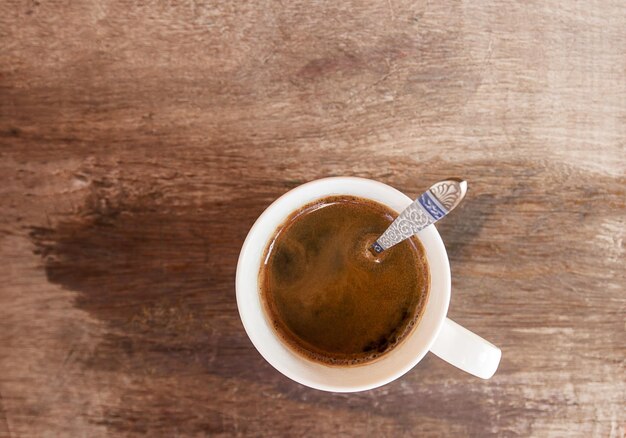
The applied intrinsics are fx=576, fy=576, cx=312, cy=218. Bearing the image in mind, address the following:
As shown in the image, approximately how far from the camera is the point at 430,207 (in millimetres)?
682

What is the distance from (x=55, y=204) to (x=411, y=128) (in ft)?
2.09

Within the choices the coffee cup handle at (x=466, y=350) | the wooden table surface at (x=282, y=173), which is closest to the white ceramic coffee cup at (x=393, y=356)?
the coffee cup handle at (x=466, y=350)

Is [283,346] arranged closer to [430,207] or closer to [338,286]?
[338,286]

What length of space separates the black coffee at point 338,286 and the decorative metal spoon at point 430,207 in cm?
13

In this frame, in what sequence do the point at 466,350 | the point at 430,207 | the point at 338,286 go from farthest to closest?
the point at 338,286 → the point at 466,350 → the point at 430,207

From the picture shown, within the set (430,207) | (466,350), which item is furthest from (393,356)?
(430,207)

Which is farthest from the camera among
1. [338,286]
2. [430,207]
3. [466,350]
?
[338,286]

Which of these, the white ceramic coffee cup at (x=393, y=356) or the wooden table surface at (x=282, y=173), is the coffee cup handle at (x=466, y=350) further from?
the wooden table surface at (x=282, y=173)

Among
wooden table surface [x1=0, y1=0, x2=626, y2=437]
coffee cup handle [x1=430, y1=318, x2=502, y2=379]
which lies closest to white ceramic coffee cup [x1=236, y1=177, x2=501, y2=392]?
coffee cup handle [x1=430, y1=318, x2=502, y2=379]

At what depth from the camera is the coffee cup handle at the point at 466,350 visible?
0.83m

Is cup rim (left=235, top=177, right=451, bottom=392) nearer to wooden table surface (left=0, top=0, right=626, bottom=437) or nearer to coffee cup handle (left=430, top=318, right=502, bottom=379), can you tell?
coffee cup handle (left=430, top=318, right=502, bottom=379)

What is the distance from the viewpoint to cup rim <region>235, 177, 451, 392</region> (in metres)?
0.83

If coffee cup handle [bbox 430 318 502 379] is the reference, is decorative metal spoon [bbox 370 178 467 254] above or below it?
above

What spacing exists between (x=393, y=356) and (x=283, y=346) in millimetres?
174
